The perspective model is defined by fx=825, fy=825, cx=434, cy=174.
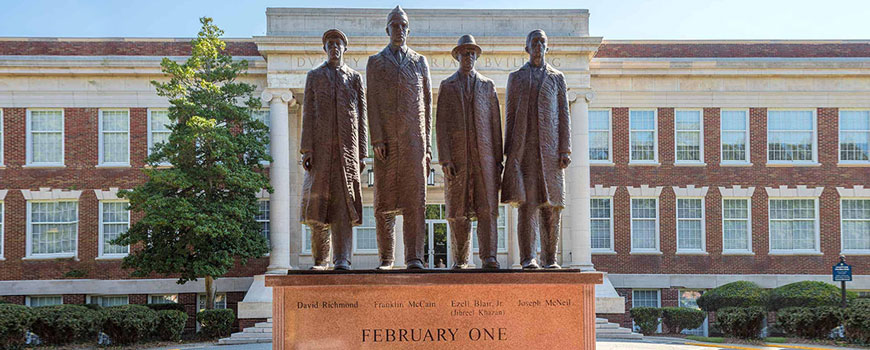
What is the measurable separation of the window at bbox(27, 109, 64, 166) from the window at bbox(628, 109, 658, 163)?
2106cm

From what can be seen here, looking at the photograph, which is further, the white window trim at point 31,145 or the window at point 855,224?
the window at point 855,224

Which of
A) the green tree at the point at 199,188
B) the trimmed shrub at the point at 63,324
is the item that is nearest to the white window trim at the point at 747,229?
the green tree at the point at 199,188

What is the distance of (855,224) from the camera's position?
102 feet

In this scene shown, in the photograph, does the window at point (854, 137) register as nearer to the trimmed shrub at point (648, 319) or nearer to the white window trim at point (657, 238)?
the white window trim at point (657, 238)

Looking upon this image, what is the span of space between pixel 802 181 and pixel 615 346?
14.5 m

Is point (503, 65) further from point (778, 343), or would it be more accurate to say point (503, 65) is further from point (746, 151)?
point (778, 343)

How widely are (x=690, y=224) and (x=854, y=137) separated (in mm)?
7111

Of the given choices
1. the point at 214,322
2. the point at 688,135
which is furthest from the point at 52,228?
the point at 688,135

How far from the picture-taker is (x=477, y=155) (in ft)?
32.7

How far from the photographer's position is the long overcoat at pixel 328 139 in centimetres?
986

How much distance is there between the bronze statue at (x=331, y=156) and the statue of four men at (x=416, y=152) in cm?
1

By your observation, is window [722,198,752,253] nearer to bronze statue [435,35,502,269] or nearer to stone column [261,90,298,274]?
stone column [261,90,298,274]

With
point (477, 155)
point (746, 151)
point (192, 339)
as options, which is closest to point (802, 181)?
point (746, 151)

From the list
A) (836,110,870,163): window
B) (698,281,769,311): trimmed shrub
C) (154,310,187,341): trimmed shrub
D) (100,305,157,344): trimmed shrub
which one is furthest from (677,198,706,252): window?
(100,305,157,344): trimmed shrub
